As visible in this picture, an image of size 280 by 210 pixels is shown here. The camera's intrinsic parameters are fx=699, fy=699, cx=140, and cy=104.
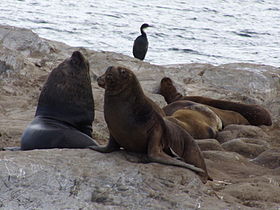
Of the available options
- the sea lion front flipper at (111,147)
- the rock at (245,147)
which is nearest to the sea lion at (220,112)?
the rock at (245,147)

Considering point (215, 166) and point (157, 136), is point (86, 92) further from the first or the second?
point (157, 136)

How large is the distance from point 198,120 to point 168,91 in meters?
1.68

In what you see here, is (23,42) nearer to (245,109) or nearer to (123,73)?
(245,109)

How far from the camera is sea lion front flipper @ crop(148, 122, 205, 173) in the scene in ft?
14.7

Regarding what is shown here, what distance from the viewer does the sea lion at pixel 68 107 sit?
19.2 ft

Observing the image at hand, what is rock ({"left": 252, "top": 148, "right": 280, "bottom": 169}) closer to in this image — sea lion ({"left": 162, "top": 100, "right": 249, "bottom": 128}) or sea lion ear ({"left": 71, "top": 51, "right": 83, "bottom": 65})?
sea lion ear ({"left": 71, "top": 51, "right": 83, "bottom": 65})

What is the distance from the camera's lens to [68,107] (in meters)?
6.27

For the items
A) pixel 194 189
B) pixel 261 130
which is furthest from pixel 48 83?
pixel 261 130

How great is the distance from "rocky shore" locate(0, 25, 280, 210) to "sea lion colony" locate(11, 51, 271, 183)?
142 mm

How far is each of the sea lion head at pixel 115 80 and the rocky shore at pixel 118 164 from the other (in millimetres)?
423

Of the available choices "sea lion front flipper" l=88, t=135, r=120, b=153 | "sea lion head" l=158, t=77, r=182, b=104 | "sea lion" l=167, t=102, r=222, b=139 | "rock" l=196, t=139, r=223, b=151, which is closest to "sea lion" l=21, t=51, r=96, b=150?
"sea lion front flipper" l=88, t=135, r=120, b=153

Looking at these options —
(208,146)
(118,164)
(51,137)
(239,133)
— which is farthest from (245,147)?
(118,164)

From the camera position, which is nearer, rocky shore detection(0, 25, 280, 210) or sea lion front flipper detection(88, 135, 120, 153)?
rocky shore detection(0, 25, 280, 210)

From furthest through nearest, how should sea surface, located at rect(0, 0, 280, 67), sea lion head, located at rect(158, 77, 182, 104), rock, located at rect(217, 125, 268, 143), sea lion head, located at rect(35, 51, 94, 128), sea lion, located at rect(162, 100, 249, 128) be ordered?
sea surface, located at rect(0, 0, 280, 67) < sea lion head, located at rect(158, 77, 182, 104) < sea lion, located at rect(162, 100, 249, 128) < rock, located at rect(217, 125, 268, 143) < sea lion head, located at rect(35, 51, 94, 128)
